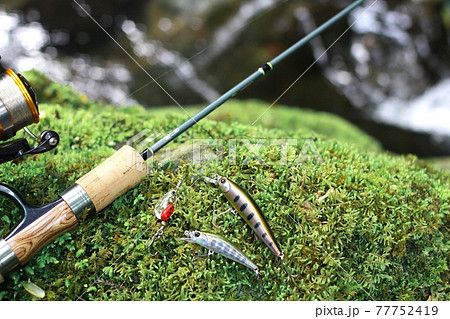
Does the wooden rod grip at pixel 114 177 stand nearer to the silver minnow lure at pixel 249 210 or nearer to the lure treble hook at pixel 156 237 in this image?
the lure treble hook at pixel 156 237

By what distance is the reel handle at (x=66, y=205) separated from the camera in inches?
73.8

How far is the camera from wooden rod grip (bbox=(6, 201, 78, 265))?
1876 mm

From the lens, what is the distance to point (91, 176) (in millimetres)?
2072

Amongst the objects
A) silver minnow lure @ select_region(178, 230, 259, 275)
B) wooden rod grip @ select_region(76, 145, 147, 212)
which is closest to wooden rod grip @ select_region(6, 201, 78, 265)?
wooden rod grip @ select_region(76, 145, 147, 212)

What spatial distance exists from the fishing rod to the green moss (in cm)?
9

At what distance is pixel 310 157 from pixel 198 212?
730mm

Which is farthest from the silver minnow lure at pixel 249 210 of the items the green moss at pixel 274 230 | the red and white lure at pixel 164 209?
the red and white lure at pixel 164 209

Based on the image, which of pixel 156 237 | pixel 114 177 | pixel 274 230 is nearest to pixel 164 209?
pixel 156 237

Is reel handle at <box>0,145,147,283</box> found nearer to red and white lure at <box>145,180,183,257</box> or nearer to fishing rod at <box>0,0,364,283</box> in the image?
fishing rod at <box>0,0,364,283</box>

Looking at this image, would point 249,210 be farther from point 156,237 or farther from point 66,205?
point 66,205

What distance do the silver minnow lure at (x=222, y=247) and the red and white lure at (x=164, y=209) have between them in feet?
0.56

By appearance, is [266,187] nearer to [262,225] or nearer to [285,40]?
[262,225]

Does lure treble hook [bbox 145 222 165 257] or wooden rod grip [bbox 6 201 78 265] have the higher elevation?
wooden rod grip [bbox 6 201 78 265]
